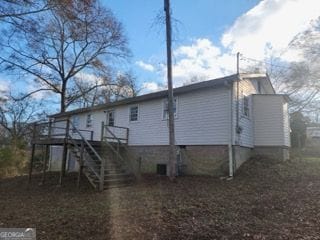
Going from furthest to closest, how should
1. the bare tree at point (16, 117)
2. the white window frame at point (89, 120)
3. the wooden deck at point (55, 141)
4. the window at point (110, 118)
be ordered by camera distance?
the bare tree at point (16, 117) → the white window frame at point (89, 120) → the window at point (110, 118) → the wooden deck at point (55, 141)

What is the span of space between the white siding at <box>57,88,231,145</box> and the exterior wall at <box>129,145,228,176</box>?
0.28 metres

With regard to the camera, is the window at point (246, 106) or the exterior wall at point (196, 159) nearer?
the exterior wall at point (196, 159)

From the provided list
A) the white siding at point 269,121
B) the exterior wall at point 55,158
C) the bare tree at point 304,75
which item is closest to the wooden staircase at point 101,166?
the white siding at point 269,121

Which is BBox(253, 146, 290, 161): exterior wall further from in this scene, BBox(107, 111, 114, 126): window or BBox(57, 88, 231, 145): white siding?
BBox(107, 111, 114, 126): window

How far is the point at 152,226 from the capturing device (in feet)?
21.0

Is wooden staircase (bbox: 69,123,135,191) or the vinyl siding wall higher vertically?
the vinyl siding wall

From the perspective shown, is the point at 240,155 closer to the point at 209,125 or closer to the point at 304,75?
the point at 209,125

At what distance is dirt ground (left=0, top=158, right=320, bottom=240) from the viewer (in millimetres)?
6086

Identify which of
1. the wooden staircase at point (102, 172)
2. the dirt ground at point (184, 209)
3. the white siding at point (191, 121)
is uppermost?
the white siding at point (191, 121)

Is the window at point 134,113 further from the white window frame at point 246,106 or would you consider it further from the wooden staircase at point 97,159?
the white window frame at point 246,106

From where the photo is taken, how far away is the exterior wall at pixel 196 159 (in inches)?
506

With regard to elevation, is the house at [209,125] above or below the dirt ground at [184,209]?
above

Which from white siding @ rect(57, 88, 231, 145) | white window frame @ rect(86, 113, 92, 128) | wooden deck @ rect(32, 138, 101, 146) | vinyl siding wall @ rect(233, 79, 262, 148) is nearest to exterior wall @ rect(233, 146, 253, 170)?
vinyl siding wall @ rect(233, 79, 262, 148)

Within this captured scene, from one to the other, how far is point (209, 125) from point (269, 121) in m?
3.94
